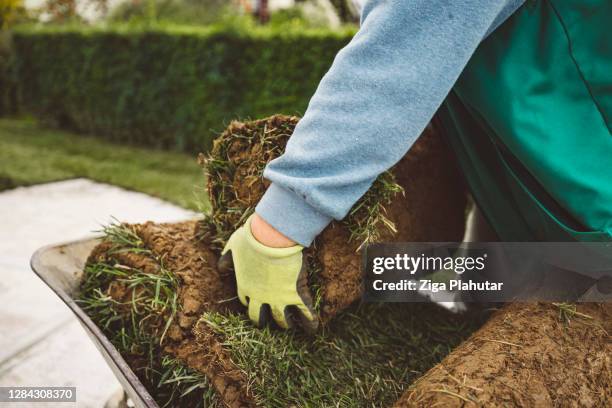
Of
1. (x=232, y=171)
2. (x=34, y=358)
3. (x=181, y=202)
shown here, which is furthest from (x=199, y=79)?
(x=232, y=171)

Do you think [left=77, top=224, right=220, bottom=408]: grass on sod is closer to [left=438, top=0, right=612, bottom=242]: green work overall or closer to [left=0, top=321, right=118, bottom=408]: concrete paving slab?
[left=0, top=321, right=118, bottom=408]: concrete paving slab

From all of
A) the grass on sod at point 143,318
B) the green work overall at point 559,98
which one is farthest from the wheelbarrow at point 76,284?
the green work overall at point 559,98

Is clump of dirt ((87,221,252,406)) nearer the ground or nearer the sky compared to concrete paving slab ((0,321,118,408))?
nearer the sky

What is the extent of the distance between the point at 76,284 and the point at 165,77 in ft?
16.9

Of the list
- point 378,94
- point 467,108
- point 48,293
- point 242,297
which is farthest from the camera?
point 48,293

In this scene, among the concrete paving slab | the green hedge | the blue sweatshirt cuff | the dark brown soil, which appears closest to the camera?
the dark brown soil

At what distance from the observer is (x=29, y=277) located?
2572mm

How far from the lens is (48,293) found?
8.05 ft

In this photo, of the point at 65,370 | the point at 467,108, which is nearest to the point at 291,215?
the point at 467,108

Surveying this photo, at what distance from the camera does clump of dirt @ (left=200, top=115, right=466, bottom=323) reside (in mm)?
1121

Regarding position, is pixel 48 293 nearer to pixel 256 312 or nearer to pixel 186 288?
pixel 186 288

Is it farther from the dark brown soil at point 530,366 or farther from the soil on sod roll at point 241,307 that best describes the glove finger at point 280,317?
the dark brown soil at point 530,366

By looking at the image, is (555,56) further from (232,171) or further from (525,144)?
(232,171)

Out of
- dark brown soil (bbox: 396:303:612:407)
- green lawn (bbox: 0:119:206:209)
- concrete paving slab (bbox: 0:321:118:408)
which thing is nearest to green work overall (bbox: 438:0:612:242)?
dark brown soil (bbox: 396:303:612:407)
